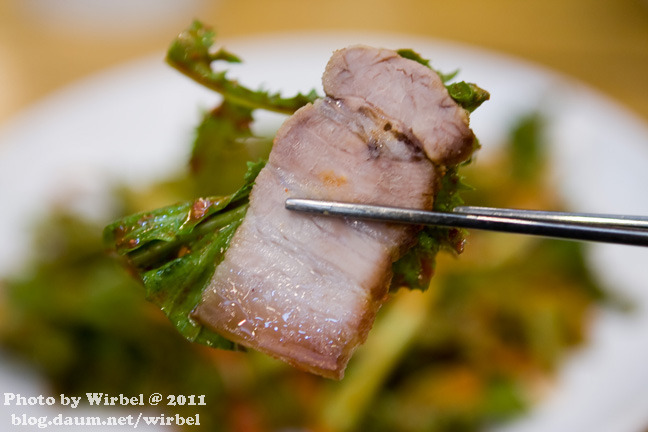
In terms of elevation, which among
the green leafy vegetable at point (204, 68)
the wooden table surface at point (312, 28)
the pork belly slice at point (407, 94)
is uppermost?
the wooden table surface at point (312, 28)

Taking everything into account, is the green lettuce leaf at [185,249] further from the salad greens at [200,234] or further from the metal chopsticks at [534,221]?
the metal chopsticks at [534,221]

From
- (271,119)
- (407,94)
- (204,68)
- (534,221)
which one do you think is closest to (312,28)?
(271,119)

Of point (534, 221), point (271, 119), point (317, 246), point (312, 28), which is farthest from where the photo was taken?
point (312, 28)

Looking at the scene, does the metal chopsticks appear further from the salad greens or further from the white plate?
the white plate

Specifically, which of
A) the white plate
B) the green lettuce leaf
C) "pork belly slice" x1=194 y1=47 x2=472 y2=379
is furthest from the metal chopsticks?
the white plate

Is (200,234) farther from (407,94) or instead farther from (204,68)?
(407,94)

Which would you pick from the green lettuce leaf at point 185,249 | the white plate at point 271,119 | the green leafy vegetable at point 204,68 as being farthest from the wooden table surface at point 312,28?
the green lettuce leaf at point 185,249

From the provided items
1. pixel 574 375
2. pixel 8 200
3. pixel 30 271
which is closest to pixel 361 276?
pixel 574 375
